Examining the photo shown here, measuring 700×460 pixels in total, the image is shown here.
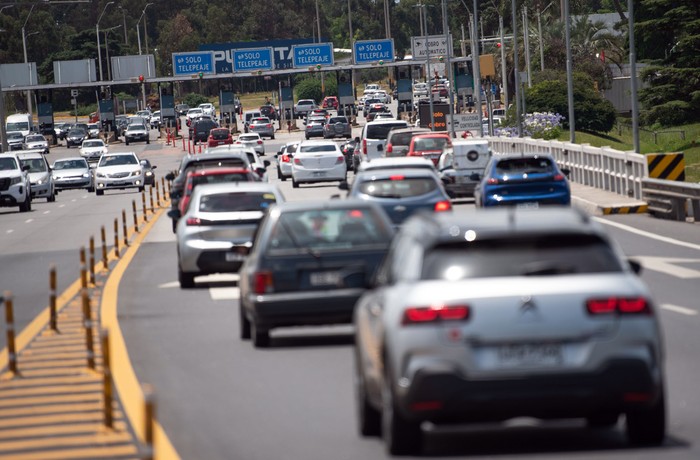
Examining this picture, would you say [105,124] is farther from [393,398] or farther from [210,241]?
[393,398]

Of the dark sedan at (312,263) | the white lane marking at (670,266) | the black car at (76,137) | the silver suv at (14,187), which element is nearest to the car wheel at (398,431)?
the dark sedan at (312,263)

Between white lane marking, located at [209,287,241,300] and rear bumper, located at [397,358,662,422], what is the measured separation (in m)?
12.7

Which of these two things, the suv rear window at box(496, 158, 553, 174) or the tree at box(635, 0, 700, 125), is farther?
the tree at box(635, 0, 700, 125)

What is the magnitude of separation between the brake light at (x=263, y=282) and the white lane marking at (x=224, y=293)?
19.9ft

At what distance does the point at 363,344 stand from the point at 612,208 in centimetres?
2644

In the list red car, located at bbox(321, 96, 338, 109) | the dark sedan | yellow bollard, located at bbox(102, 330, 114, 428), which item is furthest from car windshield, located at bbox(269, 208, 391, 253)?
red car, located at bbox(321, 96, 338, 109)

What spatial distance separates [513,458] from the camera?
32.0ft

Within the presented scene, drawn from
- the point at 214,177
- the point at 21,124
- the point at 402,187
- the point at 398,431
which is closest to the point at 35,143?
the point at 21,124

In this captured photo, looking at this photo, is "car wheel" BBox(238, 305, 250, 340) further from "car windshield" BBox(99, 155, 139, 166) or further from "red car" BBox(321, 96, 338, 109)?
"red car" BBox(321, 96, 338, 109)

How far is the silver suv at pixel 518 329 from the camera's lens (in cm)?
933

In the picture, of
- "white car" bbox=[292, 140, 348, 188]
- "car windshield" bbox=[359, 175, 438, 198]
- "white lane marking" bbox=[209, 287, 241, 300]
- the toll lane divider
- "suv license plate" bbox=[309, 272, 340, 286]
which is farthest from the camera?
"white car" bbox=[292, 140, 348, 188]

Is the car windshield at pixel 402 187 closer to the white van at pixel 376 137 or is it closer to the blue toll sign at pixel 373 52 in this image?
the white van at pixel 376 137

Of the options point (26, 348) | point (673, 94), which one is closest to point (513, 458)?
point (26, 348)

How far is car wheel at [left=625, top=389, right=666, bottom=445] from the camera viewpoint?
9812 millimetres
